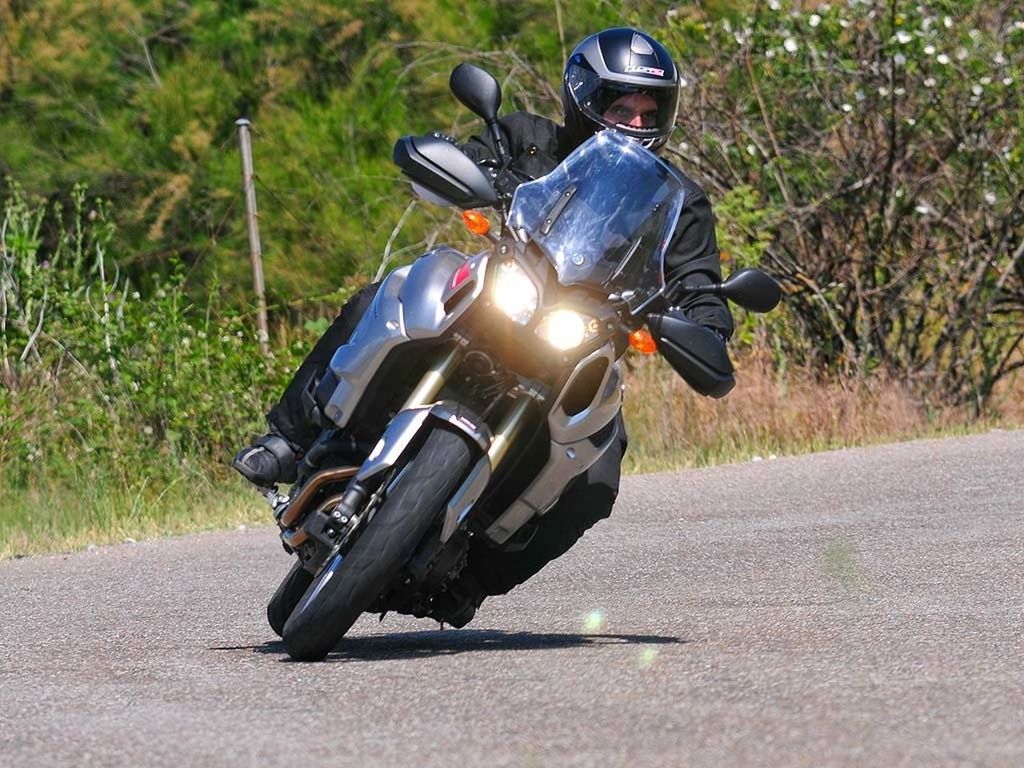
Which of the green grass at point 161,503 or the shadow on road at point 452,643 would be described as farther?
the green grass at point 161,503

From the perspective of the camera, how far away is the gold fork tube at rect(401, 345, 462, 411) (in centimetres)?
478

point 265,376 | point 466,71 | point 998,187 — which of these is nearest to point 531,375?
point 466,71

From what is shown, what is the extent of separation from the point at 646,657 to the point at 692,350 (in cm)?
71

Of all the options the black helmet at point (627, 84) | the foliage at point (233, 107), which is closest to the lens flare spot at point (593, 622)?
the black helmet at point (627, 84)

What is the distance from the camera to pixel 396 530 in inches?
183

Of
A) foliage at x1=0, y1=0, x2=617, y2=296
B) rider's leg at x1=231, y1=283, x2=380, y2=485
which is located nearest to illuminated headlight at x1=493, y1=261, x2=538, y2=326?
rider's leg at x1=231, y1=283, x2=380, y2=485

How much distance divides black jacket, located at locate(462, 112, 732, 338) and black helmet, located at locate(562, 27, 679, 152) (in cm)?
19

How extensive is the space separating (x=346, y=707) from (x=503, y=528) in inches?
41.0

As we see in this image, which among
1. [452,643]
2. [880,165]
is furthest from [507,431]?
[880,165]

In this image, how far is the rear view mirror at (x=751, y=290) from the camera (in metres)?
4.89

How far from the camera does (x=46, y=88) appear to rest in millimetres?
19672

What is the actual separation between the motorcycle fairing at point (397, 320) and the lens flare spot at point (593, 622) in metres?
1.04

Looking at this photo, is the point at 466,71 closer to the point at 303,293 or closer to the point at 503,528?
the point at 503,528

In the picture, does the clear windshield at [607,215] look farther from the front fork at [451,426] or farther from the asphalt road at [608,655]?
the asphalt road at [608,655]
